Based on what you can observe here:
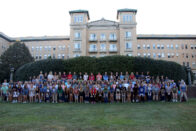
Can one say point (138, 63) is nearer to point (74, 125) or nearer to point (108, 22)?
point (74, 125)

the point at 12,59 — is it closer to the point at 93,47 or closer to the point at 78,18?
the point at 78,18

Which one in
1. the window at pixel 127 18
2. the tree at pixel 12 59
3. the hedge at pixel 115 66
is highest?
the window at pixel 127 18

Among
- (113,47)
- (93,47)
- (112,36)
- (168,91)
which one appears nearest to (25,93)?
(168,91)

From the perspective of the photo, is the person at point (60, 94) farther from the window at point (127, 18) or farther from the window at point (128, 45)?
the window at point (127, 18)

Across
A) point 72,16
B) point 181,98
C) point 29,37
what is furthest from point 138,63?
point 29,37

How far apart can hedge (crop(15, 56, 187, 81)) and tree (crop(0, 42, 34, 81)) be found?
24572mm

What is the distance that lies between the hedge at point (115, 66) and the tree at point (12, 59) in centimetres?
2457

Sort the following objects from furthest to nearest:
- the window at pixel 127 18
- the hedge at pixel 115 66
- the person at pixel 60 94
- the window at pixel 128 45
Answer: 1. the window at pixel 128 45
2. the window at pixel 127 18
3. the hedge at pixel 115 66
4. the person at pixel 60 94

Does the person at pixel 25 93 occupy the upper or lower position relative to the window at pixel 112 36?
lower

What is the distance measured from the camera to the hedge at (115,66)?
822 inches

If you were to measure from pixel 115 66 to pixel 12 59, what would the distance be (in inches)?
1252

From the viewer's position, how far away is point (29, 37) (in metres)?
66.2

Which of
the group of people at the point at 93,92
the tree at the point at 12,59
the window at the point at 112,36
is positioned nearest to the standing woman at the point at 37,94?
the group of people at the point at 93,92

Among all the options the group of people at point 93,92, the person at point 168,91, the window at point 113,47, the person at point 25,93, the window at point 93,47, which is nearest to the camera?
the group of people at point 93,92
